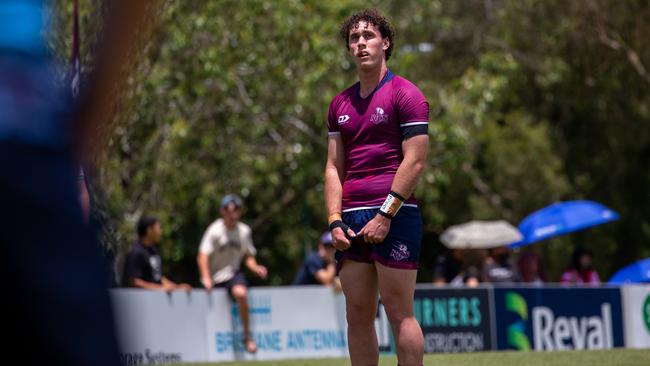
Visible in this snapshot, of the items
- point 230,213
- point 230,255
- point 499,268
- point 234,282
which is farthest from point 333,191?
point 499,268

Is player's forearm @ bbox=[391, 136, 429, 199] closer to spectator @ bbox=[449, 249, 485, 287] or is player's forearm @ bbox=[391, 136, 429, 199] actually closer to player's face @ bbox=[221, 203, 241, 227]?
player's face @ bbox=[221, 203, 241, 227]

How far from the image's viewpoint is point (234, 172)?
2266 centimetres

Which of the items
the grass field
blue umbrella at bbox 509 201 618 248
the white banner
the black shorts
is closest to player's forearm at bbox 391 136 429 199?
the grass field

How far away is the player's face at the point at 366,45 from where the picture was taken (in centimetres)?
616

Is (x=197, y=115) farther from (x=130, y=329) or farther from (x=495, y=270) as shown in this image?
(x=130, y=329)

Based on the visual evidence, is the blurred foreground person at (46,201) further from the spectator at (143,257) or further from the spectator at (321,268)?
the spectator at (321,268)

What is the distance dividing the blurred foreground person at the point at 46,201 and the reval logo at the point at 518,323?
42.2 ft

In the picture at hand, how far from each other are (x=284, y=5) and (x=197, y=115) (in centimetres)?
259

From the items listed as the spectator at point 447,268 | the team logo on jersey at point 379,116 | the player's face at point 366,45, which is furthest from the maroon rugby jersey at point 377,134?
the spectator at point 447,268

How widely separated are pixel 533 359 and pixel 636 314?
18.2 feet

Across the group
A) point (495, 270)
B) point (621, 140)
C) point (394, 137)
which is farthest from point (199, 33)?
point (394, 137)

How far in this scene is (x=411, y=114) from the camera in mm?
5961

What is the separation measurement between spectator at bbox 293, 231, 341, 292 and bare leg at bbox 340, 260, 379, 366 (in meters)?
8.54

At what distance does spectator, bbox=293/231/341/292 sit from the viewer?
14.9m
